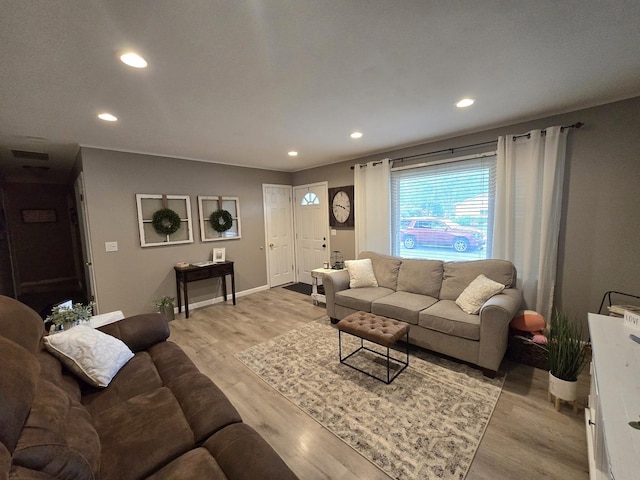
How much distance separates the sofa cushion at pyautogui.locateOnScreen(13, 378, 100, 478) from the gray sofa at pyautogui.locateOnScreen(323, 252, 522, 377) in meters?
2.57

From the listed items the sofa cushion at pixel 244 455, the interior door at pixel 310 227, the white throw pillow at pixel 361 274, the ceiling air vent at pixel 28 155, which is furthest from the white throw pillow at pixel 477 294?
the ceiling air vent at pixel 28 155

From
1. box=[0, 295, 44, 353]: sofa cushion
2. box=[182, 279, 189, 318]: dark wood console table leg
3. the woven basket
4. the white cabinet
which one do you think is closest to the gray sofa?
the woven basket

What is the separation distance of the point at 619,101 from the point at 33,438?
4.52m

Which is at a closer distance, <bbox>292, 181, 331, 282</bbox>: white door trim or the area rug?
the area rug

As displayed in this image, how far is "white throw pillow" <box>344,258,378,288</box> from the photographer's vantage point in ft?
11.9

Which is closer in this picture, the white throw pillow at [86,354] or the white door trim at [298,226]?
the white throw pillow at [86,354]

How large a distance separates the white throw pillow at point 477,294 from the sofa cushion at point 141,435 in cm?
258

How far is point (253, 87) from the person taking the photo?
1.99 m

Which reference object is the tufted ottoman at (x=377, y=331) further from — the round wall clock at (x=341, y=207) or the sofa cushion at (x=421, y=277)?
the round wall clock at (x=341, y=207)

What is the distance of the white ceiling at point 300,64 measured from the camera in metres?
1.28

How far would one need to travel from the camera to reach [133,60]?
1.59 m

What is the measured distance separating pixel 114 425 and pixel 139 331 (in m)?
0.93

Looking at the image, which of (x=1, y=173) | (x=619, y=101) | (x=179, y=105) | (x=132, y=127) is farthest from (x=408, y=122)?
(x=1, y=173)

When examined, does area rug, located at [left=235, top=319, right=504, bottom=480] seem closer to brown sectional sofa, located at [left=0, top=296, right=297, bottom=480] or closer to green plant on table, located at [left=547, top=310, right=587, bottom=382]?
green plant on table, located at [left=547, top=310, right=587, bottom=382]
